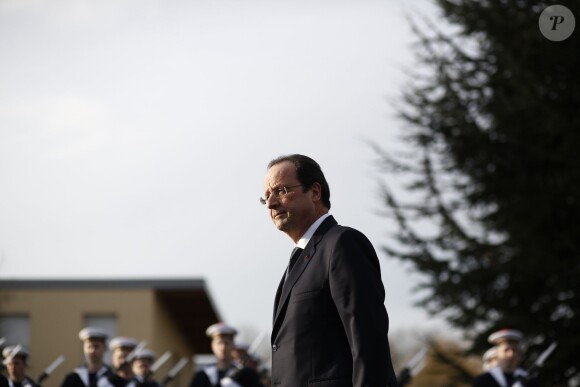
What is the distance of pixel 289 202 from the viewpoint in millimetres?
5418

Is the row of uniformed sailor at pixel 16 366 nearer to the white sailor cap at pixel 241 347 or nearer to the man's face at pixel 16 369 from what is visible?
the man's face at pixel 16 369

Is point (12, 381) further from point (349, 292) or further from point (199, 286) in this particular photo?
point (199, 286)

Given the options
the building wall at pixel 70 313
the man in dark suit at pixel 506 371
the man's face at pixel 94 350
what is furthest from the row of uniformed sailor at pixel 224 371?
the building wall at pixel 70 313

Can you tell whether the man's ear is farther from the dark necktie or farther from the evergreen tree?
the evergreen tree

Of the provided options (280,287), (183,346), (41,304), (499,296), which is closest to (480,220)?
(499,296)

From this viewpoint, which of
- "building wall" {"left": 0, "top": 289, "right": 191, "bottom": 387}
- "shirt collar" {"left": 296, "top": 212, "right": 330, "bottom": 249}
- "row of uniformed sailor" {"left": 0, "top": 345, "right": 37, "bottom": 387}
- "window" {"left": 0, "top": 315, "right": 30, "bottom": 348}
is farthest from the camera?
"window" {"left": 0, "top": 315, "right": 30, "bottom": 348}

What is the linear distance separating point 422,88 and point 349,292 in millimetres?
16865

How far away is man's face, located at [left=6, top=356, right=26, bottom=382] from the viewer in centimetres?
1205

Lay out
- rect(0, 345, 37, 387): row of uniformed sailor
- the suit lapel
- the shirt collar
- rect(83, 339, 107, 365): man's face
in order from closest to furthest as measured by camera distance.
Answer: the suit lapel < the shirt collar < rect(0, 345, 37, 387): row of uniformed sailor < rect(83, 339, 107, 365): man's face

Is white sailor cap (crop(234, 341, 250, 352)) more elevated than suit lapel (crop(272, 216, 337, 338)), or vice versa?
white sailor cap (crop(234, 341, 250, 352))

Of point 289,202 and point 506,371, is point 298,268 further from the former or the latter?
point 506,371

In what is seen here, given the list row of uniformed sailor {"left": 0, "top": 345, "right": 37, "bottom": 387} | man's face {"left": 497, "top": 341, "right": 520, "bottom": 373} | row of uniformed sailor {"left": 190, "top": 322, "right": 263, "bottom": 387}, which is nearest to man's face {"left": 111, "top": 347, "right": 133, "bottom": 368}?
row of uniformed sailor {"left": 190, "top": 322, "right": 263, "bottom": 387}

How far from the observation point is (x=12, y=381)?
1202 centimetres

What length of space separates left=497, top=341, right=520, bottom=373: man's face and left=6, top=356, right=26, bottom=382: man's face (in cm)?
595
